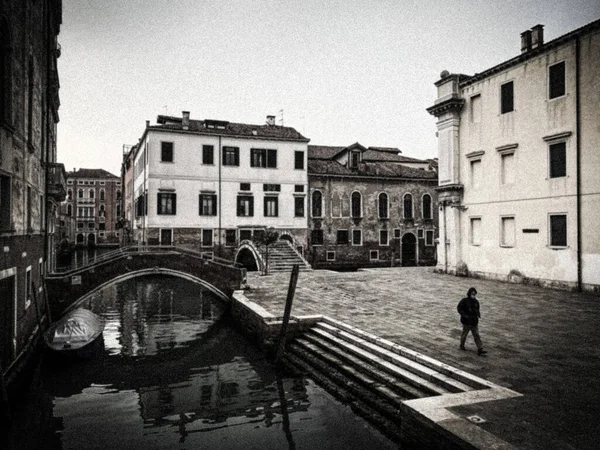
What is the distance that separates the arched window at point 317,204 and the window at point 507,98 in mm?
14688

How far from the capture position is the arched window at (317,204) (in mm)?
30594

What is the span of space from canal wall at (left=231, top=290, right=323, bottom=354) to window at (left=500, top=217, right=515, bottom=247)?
424 inches

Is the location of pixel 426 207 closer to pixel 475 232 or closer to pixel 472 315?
pixel 475 232

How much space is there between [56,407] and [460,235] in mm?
17931

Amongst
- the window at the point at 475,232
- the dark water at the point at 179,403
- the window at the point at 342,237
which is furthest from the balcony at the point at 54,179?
the window at the point at 342,237

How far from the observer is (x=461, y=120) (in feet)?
67.7

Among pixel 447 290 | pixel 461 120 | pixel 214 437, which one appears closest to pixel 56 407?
pixel 214 437

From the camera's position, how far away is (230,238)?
27719mm

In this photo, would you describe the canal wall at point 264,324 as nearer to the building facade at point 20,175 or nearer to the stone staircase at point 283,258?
the building facade at point 20,175

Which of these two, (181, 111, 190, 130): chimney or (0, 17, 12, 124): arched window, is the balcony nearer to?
(0, 17, 12, 124): arched window

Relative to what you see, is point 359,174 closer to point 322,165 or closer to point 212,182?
point 322,165

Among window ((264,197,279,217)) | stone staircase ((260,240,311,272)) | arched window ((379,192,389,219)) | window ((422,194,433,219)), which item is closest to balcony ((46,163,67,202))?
stone staircase ((260,240,311,272))

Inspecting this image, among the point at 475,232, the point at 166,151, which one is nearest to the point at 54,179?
the point at 166,151

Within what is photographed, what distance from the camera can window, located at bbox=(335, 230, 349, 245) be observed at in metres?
31.3
